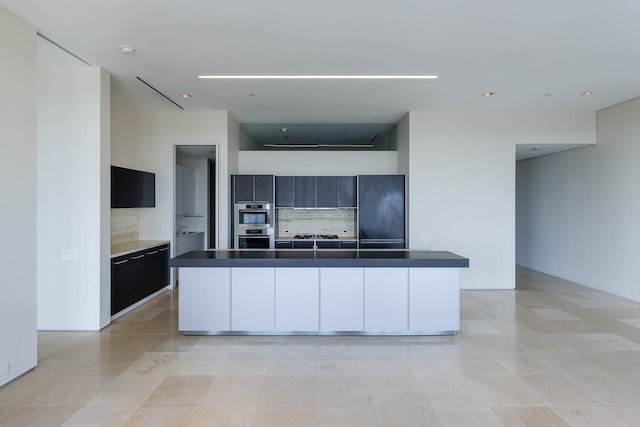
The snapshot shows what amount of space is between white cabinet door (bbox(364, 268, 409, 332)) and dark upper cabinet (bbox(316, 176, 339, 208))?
274 cm

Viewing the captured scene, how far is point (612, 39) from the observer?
3.45 m

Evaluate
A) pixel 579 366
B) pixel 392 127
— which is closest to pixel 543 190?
pixel 392 127

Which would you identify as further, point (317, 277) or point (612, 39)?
point (317, 277)

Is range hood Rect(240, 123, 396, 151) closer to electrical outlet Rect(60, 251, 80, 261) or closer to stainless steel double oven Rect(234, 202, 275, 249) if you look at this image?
stainless steel double oven Rect(234, 202, 275, 249)

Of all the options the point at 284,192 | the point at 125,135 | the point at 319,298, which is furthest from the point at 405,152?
the point at 125,135

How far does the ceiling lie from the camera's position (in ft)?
9.66

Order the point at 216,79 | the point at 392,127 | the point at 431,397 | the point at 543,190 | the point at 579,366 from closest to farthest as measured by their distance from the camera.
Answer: the point at 431,397, the point at 579,366, the point at 216,79, the point at 392,127, the point at 543,190

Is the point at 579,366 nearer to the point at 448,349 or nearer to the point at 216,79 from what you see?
the point at 448,349

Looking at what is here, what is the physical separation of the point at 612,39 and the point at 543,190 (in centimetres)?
488

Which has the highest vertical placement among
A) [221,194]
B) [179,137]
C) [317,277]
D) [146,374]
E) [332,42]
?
[332,42]

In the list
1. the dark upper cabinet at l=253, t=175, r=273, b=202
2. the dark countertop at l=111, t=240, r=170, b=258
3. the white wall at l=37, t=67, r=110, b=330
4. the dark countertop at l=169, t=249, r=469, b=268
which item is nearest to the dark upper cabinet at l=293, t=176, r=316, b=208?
the dark upper cabinet at l=253, t=175, r=273, b=202

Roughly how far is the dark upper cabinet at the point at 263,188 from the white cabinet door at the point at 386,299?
297 centimetres

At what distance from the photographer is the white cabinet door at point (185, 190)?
641 centimetres

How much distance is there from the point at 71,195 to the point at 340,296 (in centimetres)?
330
